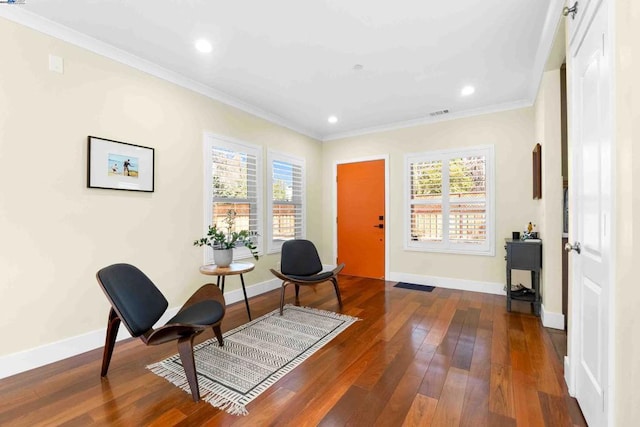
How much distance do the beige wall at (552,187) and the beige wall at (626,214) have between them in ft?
6.04

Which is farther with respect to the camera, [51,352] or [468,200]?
[468,200]

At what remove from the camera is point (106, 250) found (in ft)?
8.50

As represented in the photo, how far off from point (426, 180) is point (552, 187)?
1.83m

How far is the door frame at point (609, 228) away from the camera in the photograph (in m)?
1.25

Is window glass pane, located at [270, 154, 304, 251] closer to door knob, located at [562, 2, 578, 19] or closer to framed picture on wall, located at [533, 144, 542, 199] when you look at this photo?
framed picture on wall, located at [533, 144, 542, 199]

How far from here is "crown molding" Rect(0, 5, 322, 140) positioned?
6.98 ft

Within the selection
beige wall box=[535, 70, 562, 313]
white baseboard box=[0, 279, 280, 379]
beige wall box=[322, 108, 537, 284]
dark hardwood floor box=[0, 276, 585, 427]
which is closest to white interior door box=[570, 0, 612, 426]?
dark hardwood floor box=[0, 276, 585, 427]

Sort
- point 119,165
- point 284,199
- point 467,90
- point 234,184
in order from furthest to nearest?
point 284,199 < point 234,184 < point 467,90 < point 119,165

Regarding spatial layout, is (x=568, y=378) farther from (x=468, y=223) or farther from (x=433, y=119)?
(x=433, y=119)

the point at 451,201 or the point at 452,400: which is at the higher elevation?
the point at 451,201

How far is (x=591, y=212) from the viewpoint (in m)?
1.56

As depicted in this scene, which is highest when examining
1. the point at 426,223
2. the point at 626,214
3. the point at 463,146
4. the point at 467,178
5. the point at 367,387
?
the point at 463,146

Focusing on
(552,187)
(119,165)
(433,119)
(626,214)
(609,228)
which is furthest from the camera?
(433,119)

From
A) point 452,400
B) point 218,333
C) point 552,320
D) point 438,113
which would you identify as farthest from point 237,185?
point 552,320
